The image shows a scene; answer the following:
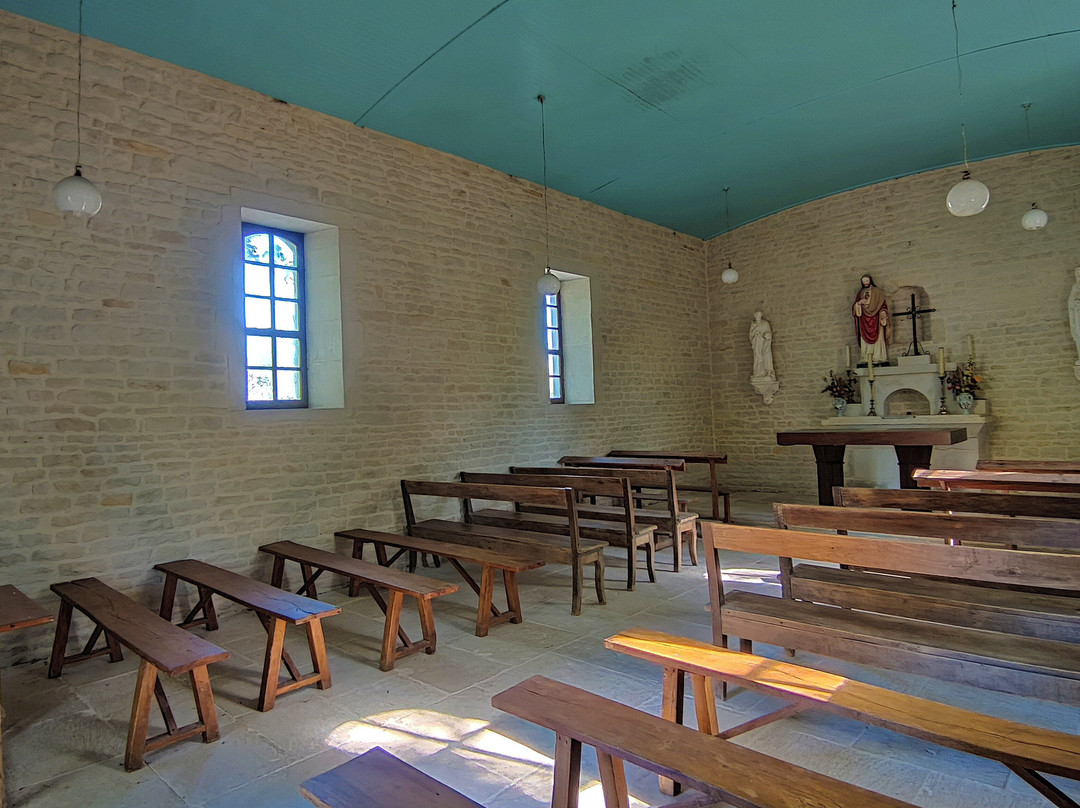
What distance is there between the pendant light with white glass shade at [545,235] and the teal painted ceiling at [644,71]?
0.08m

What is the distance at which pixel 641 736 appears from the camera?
173cm

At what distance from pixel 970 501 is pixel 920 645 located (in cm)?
154

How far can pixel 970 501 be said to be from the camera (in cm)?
361

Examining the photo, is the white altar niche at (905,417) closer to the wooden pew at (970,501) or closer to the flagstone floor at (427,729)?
the wooden pew at (970,501)

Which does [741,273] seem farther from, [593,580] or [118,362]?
[118,362]

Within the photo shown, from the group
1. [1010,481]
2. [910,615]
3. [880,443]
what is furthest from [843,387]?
[910,615]

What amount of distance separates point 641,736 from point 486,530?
11.7 feet

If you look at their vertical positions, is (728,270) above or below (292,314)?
above

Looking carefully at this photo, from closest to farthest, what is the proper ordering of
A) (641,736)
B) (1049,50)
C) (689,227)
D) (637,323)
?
(641,736) → (1049,50) → (637,323) → (689,227)

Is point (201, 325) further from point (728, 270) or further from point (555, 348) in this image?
point (728, 270)

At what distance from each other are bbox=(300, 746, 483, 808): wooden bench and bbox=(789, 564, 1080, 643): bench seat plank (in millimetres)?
2150

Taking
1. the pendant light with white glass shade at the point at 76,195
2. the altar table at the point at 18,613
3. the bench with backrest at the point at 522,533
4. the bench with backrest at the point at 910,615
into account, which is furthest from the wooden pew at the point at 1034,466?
the pendant light with white glass shade at the point at 76,195

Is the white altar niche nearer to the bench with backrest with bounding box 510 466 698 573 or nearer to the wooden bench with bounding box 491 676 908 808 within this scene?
the bench with backrest with bounding box 510 466 698 573

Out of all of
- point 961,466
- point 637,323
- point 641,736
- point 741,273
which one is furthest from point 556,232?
point 641,736
